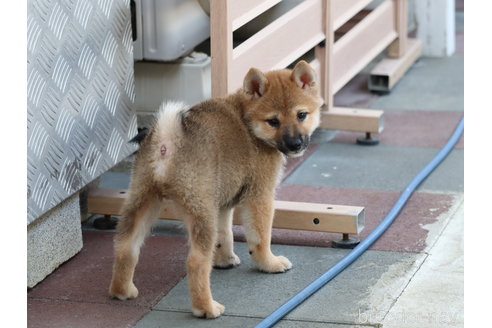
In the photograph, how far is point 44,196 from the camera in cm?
416

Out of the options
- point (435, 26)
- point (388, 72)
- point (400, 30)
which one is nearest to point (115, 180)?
point (388, 72)

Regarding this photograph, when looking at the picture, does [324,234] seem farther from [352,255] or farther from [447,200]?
[447,200]

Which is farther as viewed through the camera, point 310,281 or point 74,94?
point 74,94

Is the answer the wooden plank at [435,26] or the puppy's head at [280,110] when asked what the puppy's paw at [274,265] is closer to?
the puppy's head at [280,110]

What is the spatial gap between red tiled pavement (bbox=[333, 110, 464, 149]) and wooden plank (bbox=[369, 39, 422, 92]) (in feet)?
1.63

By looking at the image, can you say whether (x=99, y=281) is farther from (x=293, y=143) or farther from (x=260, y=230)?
(x=293, y=143)

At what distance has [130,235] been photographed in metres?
3.90

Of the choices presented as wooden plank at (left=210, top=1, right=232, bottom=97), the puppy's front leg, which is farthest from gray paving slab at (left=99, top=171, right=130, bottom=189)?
the puppy's front leg

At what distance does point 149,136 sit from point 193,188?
1.03 feet

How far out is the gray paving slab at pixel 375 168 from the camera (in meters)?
5.61

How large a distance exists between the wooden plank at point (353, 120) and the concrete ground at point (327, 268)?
145 millimetres

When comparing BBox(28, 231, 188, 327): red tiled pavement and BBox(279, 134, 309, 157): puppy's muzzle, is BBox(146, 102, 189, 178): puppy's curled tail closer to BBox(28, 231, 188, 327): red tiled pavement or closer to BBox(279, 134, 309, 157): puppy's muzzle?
BBox(279, 134, 309, 157): puppy's muzzle

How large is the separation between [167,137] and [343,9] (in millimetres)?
3168
